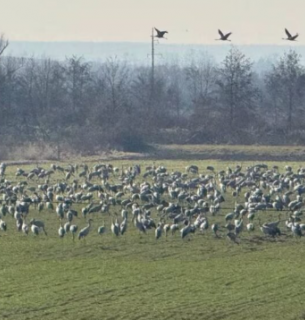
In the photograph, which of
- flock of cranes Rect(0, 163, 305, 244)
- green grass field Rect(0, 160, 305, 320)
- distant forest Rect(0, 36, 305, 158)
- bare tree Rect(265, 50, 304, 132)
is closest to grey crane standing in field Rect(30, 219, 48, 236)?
flock of cranes Rect(0, 163, 305, 244)

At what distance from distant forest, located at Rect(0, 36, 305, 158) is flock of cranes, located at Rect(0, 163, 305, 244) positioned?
2260cm

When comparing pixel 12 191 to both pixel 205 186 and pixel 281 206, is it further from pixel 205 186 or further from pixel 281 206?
pixel 281 206

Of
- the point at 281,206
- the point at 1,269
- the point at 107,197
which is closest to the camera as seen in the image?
the point at 1,269

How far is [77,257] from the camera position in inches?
1441

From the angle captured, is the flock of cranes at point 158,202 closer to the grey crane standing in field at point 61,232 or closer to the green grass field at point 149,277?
the grey crane standing in field at point 61,232

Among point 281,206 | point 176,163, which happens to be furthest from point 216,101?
point 281,206

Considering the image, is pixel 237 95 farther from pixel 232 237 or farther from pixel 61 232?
pixel 61 232

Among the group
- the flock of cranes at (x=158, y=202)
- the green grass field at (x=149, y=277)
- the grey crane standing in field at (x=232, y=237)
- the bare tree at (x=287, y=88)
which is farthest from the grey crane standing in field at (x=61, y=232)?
the bare tree at (x=287, y=88)

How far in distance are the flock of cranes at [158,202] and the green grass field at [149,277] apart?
1.60 ft

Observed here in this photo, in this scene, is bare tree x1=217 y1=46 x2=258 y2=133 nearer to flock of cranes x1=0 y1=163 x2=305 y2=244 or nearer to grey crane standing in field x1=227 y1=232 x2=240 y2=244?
flock of cranes x1=0 y1=163 x2=305 y2=244

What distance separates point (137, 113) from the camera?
95.7m

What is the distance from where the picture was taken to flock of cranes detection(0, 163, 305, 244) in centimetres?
4194

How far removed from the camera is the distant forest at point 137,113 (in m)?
→ 87.6

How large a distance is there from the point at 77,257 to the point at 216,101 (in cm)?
6374
